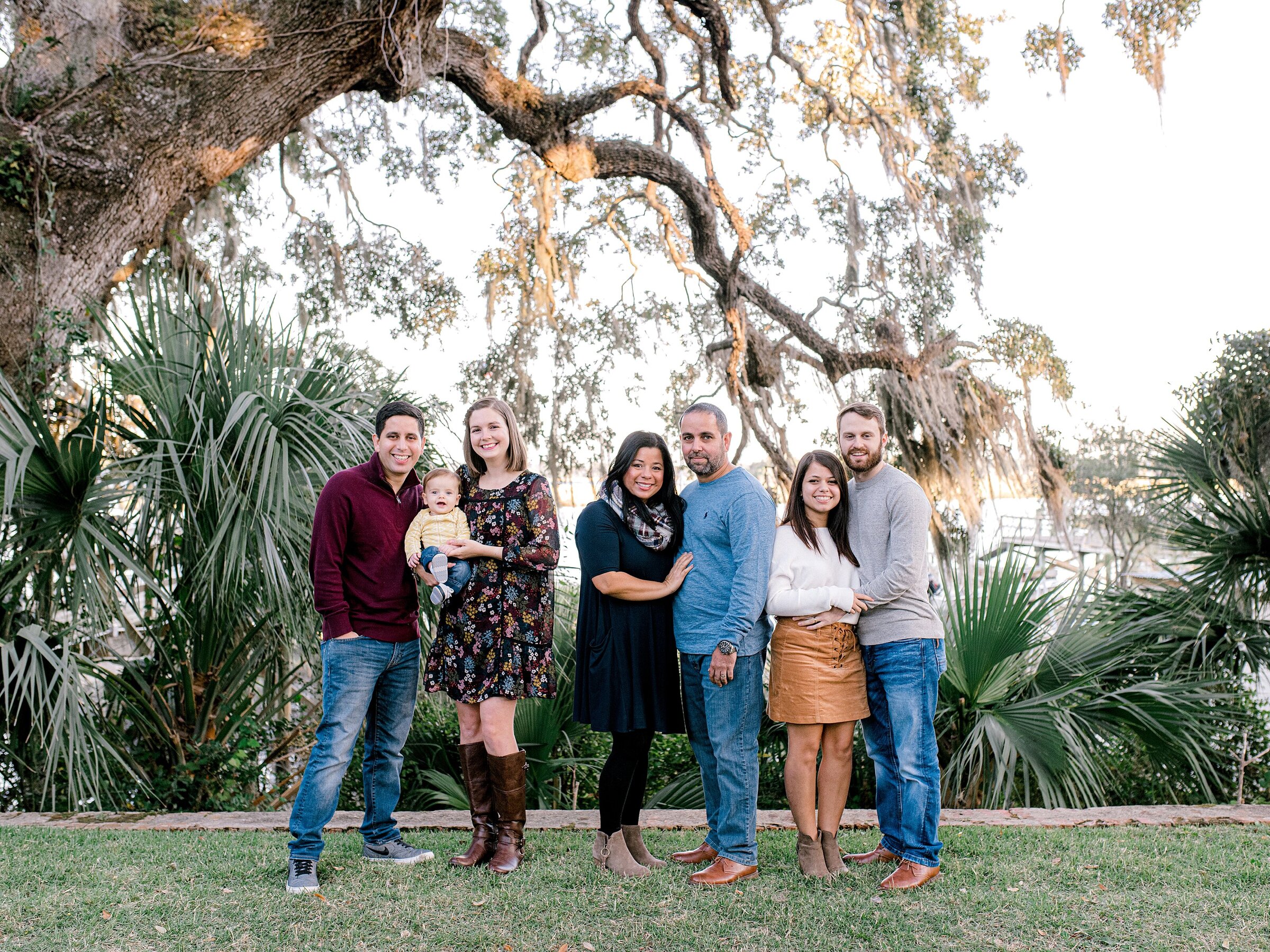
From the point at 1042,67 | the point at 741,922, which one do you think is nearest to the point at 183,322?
the point at 741,922

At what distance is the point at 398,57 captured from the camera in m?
7.78

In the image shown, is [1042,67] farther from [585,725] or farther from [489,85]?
[585,725]

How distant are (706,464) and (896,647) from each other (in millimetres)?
984

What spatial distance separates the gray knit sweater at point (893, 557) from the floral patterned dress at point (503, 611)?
120 centimetres

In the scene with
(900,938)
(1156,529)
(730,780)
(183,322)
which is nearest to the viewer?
(900,938)

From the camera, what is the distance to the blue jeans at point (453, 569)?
143 inches

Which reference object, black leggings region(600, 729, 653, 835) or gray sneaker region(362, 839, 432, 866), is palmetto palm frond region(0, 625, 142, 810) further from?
black leggings region(600, 729, 653, 835)

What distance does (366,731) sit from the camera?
3.97 meters

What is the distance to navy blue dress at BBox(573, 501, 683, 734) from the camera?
3.66 meters

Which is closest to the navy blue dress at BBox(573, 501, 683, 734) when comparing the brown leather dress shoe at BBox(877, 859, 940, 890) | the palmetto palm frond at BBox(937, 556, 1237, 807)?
the brown leather dress shoe at BBox(877, 859, 940, 890)

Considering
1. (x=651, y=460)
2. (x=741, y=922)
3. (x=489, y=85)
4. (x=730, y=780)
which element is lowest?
(x=741, y=922)

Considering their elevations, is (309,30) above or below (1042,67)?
below

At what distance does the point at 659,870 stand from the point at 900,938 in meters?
1.02

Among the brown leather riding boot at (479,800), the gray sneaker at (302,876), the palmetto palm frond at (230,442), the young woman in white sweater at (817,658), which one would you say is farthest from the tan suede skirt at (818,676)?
the palmetto palm frond at (230,442)
